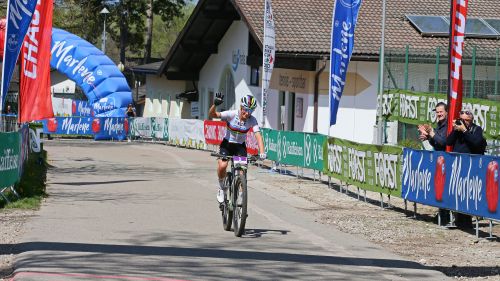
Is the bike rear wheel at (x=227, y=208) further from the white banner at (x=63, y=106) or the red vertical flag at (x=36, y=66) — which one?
the white banner at (x=63, y=106)

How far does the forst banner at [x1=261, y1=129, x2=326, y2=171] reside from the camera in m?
23.0

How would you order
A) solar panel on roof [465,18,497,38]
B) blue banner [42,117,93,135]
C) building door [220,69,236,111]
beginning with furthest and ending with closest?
blue banner [42,117,93,135], building door [220,69,236,111], solar panel on roof [465,18,497,38]

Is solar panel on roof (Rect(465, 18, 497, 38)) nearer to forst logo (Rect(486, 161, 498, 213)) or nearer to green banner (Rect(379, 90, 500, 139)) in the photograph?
green banner (Rect(379, 90, 500, 139))

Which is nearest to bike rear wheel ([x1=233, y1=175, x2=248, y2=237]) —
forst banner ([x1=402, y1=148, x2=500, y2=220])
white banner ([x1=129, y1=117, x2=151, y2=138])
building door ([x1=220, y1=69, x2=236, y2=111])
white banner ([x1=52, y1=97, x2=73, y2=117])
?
forst banner ([x1=402, y1=148, x2=500, y2=220])

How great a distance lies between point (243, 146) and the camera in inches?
547

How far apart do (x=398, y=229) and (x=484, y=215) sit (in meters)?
1.72

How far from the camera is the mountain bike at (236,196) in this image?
42.4 feet

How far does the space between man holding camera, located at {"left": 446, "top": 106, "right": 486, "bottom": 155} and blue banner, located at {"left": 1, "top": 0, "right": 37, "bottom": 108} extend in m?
7.07

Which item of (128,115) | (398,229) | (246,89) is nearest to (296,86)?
(246,89)

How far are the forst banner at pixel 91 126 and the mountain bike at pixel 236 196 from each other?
118 feet

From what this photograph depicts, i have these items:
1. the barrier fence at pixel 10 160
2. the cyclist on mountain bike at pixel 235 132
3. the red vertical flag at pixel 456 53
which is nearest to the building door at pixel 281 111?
the barrier fence at pixel 10 160

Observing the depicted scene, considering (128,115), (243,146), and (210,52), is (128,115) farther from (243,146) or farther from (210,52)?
(243,146)

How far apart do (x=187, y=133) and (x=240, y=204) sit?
1163 inches

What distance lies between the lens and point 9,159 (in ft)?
54.1
